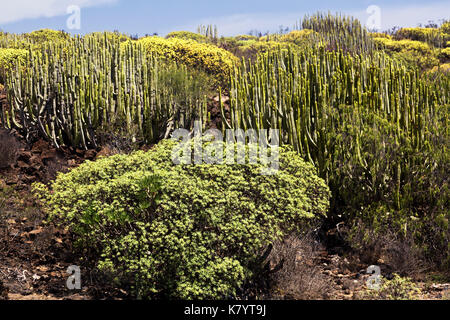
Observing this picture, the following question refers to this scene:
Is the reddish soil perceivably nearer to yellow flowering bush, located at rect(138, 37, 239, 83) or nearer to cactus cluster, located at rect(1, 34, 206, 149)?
cactus cluster, located at rect(1, 34, 206, 149)

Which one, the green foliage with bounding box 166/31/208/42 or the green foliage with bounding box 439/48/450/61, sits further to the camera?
the green foliage with bounding box 166/31/208/42

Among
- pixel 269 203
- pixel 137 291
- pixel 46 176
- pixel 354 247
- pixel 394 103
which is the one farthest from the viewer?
pixel 46 176

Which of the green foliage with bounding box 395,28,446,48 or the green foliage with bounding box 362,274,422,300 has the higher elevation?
the green foliage with bounding box 395,28,446,48

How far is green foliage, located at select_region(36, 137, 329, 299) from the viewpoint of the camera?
5.11 m

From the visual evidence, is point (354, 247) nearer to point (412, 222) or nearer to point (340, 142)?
point (412, 222)

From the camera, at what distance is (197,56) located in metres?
15.9

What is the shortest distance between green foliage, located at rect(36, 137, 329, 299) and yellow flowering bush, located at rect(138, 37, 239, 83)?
9564 millimetres

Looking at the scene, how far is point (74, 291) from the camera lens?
575 cm

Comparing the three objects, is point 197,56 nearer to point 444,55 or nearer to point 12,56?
point 12,56

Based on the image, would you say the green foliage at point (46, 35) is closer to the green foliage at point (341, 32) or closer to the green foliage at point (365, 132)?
the green foliage at point (341, 32)

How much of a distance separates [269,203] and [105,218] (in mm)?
1751

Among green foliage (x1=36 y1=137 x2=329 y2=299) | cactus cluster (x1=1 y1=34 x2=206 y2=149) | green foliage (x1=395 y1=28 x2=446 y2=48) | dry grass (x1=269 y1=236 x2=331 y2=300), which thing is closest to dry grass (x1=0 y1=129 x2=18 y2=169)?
cactus cluster (x1=1 y1=34 x2=206 y2=149)

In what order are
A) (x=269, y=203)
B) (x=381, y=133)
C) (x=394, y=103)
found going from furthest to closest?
(x=394, y=103)
(x=381, y=133)
(x=269, y=203)

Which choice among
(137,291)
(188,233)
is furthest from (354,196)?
(137,291)
